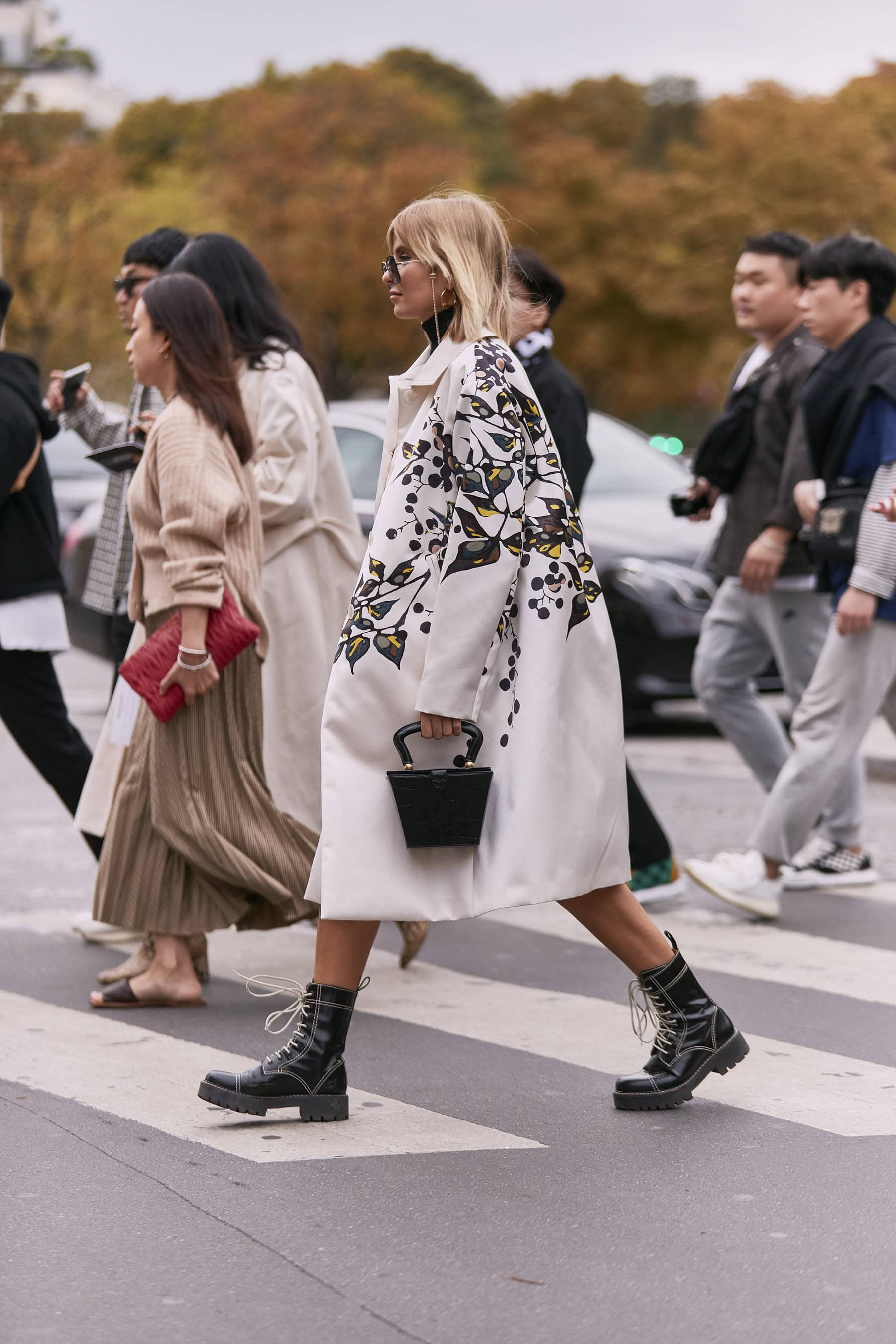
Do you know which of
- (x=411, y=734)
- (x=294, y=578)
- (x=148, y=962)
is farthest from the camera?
(x=294, y=578)

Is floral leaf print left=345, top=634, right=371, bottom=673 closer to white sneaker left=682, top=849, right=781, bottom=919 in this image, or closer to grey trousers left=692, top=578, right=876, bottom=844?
white sneaker left=682, top=849, right=781, bottom=919

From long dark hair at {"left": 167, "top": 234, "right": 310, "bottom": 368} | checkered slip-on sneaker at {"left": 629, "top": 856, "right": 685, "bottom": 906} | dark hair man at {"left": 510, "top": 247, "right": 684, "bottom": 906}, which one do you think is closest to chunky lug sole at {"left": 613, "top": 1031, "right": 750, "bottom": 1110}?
dark hair man at {"left": 510, "top": 247, "right": 684, "bottom": 906}

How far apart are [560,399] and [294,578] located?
1039 mm

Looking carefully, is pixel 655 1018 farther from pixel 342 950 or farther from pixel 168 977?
pixel 168 977

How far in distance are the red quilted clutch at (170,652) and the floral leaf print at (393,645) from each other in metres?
1.16

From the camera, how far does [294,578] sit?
5.95 meters

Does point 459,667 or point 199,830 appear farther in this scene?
point 199,830

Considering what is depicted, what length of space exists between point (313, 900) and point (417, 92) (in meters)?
58.2

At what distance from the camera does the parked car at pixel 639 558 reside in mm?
10742

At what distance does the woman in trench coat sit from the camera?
159 inches

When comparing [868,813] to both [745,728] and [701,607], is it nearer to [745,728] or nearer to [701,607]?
[745,728]

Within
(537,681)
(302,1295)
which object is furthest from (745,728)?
(302,1295)

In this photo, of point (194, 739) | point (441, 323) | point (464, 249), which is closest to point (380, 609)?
point (441, 323)

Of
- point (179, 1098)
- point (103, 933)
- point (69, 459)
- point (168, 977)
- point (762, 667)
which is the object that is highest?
point (762, 667)
